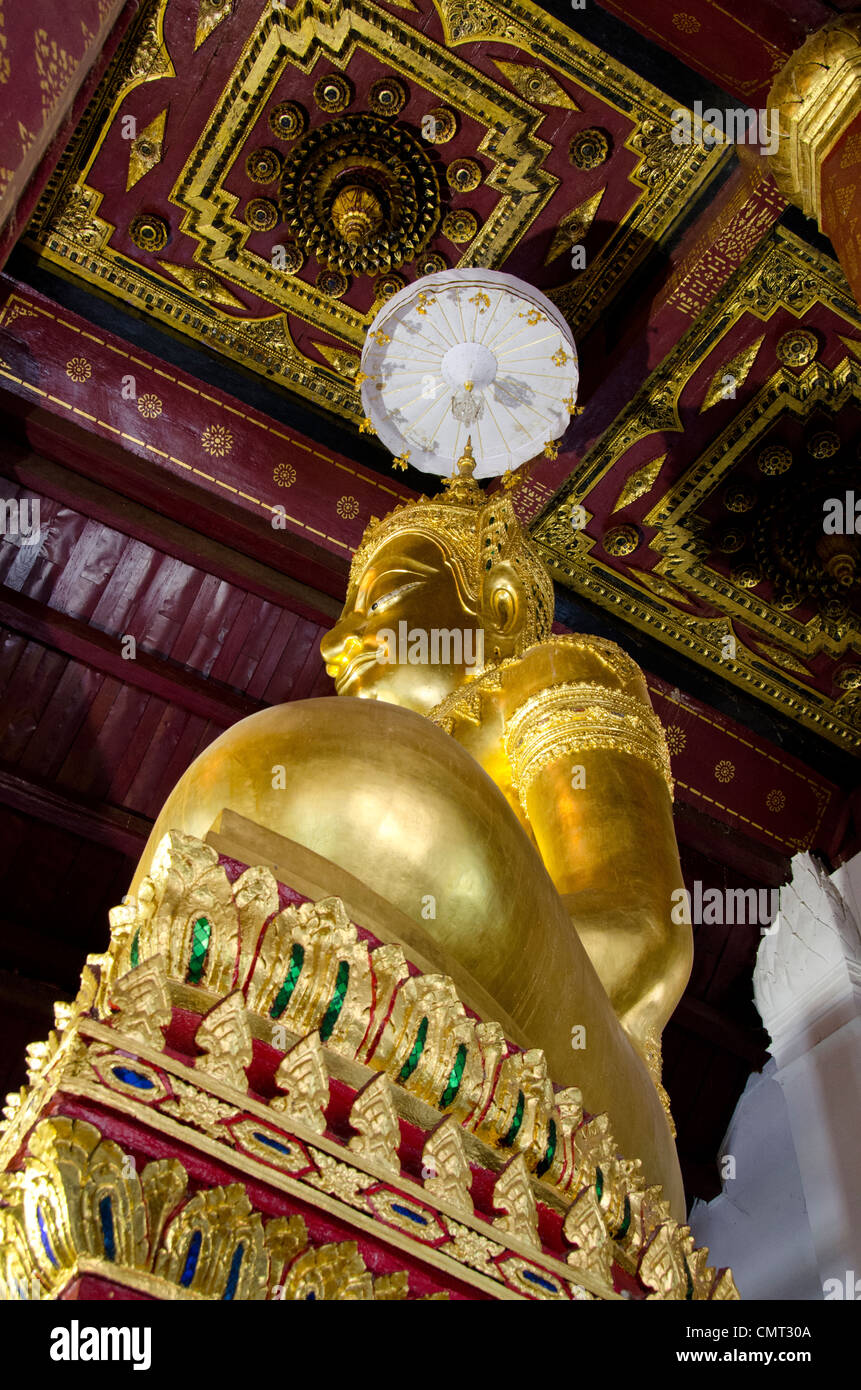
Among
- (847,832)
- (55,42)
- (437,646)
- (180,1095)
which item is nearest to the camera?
(180,1095)

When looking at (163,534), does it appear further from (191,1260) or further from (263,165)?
(191,1260)

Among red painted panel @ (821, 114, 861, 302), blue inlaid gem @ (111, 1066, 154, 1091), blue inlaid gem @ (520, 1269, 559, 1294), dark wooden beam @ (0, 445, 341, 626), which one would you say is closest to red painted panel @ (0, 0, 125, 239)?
blue inlaid gem @ (111, 1066, 154, 1091)

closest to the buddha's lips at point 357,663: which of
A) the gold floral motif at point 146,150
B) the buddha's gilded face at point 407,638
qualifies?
the buddha's gilded face at point 407,638

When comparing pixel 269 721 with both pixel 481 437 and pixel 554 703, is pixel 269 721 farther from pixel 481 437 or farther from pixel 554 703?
pixel 481 437

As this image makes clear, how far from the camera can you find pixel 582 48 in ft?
11.0

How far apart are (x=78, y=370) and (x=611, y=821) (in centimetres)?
248

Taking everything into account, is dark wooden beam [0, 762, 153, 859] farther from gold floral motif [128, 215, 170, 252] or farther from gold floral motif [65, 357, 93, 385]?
gold floral motif [128, 215, 170, 252]

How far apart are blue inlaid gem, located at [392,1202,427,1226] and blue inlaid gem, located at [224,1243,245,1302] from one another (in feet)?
0.54

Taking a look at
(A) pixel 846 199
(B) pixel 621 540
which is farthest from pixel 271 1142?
(B) pixel 621 540

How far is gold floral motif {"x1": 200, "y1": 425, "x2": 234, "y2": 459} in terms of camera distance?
158 inches

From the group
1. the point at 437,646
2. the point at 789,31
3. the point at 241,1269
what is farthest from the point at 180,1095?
the point at 789,31

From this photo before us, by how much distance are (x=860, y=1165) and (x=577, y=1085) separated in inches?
74.4

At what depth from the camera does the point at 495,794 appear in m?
1.69
